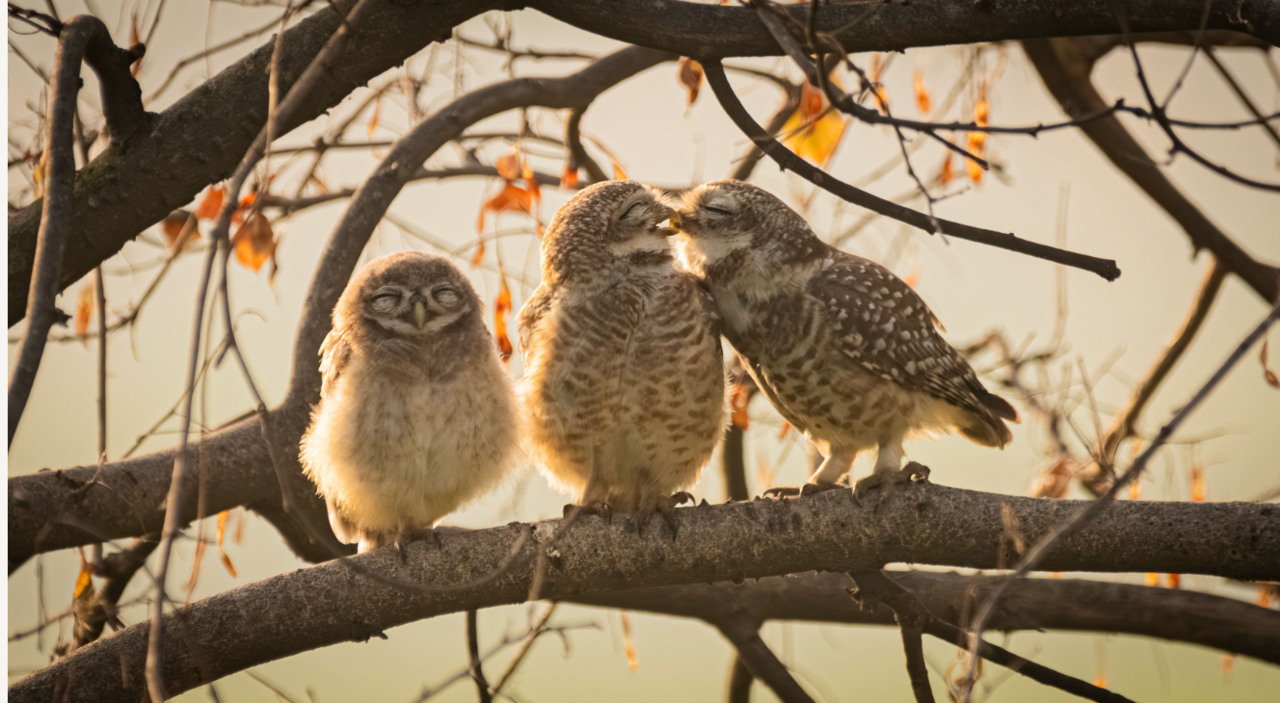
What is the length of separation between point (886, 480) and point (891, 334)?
41 cm

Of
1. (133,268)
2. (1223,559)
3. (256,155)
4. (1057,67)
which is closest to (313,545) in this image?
(133,268)

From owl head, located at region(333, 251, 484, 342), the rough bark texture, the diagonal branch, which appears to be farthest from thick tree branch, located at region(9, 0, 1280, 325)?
the rough bark texture

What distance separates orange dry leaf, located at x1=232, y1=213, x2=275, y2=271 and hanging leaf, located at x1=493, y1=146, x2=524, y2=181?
69 centimetres

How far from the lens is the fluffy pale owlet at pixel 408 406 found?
2.06 meters

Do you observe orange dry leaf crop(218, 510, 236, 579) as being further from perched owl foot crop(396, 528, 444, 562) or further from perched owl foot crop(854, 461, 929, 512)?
perched owl foot crop(854, 461, 929, 512)

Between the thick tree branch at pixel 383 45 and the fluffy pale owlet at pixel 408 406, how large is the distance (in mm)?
427

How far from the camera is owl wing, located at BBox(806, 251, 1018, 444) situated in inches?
90.3

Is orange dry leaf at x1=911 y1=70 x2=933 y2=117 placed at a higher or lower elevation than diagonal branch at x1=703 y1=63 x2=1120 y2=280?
higher

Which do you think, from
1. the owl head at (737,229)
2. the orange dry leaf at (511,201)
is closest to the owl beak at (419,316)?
the owl head at (737,229)

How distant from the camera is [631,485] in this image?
2244 millimetres

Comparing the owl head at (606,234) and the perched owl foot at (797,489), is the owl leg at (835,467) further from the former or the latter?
the owl head at (606,234)

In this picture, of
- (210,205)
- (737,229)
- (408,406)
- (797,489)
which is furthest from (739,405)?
(210,205)

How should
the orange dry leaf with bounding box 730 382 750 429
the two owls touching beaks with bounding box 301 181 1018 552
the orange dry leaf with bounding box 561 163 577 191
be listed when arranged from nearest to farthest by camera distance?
the two owls touching beaks with bounding box 301 181 1018 552 < the orange dry leaf with bounding box 730 382 750 429 < the orange dry leaf with bounding box 561 163 577 191

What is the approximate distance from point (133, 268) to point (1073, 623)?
291cm
